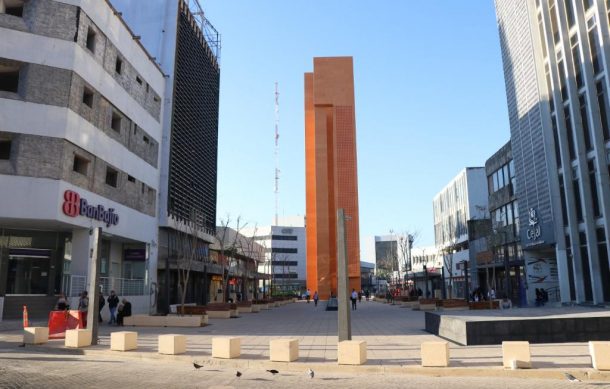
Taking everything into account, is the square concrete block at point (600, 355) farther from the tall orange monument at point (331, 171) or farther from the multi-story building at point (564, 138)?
the tall orange monument at point (331, 171)

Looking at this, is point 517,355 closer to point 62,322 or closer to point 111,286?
point 62,322

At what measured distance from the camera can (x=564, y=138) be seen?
34688mm

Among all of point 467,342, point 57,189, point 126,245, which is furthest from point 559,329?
point 126,245

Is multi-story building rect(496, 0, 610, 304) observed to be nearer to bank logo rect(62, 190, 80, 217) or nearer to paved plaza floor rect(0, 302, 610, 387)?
paved plaza floor rect(0, 302, 610, 387)

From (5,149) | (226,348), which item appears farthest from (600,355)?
(5,149)

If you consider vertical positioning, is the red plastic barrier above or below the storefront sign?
below

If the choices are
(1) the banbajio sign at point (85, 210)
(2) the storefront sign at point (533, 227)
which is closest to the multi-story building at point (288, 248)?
(2) the storefront sign at point (533, 227)

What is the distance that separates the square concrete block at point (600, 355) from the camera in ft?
36.0

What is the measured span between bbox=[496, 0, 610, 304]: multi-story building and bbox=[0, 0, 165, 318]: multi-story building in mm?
28713

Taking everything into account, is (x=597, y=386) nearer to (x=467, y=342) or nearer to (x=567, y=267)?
(x=467, y=342)

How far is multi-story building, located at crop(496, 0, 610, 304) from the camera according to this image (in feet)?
103

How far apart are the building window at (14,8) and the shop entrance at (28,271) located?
1269 cm

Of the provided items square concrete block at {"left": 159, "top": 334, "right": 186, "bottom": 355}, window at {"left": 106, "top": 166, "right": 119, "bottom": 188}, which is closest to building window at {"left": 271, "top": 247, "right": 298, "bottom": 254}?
window at {"left": 106, "top": 166, "right": 119, "bottom": 188}

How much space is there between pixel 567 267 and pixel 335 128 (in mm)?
51409
